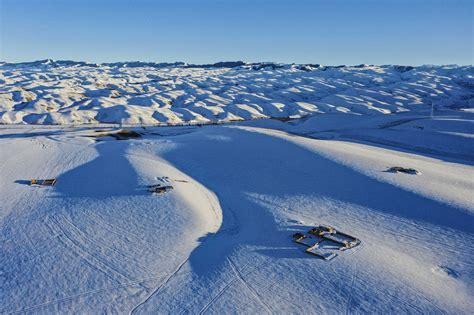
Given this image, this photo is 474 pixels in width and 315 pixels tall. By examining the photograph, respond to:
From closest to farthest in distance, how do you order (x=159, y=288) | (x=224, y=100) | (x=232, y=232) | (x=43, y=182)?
(x=159, y=288) < (x=232, y=232) < (x=43, y=182) < (x=224, y=100)

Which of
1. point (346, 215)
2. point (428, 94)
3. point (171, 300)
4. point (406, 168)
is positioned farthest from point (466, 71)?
point (171, 300)

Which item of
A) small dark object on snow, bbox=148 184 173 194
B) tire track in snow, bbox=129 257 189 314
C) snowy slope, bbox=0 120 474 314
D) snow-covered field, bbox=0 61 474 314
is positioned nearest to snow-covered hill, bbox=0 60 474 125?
snow-covered field, bbox=0 61 474 314

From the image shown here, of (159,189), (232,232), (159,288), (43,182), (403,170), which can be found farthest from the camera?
(403,170)

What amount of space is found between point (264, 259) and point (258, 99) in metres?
73.3

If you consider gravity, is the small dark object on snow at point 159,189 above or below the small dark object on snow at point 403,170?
below

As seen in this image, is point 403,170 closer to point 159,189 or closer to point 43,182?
point 159,189

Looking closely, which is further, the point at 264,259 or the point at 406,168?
the point at 406,168

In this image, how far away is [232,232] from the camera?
1514 cm

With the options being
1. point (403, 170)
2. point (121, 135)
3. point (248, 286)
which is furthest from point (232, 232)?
point (121, 135)

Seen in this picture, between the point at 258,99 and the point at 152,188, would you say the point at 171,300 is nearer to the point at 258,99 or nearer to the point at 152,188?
the point at 152,188

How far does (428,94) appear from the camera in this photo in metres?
90.0

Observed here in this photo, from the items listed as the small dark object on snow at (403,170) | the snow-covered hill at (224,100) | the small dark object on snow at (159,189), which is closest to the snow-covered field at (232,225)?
the small dark object on snow at (159,189)

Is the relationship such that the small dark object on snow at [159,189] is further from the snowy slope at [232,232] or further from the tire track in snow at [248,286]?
the tire track in snow at [248,286]

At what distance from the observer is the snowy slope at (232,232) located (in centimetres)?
1078
